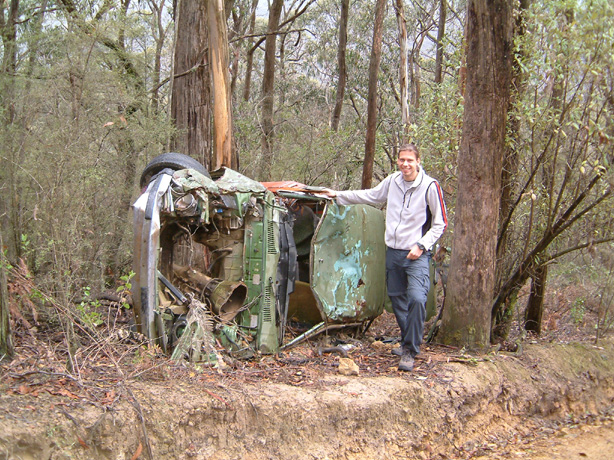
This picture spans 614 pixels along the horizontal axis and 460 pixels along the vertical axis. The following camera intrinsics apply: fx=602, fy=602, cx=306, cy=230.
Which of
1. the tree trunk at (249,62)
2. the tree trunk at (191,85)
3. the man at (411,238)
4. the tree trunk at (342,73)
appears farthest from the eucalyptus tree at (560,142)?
the tree trunk at (249,62)

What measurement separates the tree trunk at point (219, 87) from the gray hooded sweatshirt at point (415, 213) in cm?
351

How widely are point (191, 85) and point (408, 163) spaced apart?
192 inches

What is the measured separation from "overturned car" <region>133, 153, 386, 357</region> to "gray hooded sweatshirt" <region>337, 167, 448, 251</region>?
0.79 meters

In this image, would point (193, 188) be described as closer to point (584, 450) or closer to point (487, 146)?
point (487, 146)

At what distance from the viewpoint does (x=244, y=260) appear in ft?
19.5

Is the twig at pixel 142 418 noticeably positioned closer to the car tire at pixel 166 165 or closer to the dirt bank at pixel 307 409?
the dirt bank at pixel 307 409

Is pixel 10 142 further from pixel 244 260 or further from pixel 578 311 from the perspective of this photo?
pixel 578 311

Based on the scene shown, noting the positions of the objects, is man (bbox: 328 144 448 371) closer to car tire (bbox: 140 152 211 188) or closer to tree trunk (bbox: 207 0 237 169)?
car tire (bbox: 140 152 211 188)

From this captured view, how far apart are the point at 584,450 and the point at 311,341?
114 inches

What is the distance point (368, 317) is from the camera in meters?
6.97

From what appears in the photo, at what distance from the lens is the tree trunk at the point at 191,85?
30.4 ft

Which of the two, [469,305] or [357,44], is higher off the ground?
[357,44]

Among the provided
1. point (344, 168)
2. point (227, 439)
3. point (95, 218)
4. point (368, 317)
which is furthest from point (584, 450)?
point (344, 168)

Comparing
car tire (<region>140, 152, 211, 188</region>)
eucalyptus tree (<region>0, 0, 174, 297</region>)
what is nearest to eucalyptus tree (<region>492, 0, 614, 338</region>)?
car tire (<region>140, 152, 211, 188</region>)
